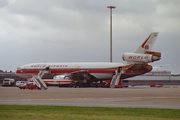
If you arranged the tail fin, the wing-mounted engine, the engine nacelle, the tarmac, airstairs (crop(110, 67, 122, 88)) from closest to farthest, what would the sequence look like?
the tarmac
the wing-mounted engine
the engine nacelle
the tail fin
airstairs (crop(110, 67, 122, 88))

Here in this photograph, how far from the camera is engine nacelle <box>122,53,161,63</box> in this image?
226 ft

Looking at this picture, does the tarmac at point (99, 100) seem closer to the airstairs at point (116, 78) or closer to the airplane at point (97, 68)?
the airstairs at point (116, 78)

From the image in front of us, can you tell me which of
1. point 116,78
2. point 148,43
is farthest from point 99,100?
point 148,43

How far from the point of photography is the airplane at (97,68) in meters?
70.1

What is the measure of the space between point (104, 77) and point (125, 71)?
5013mm

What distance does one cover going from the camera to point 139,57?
70.2 meters

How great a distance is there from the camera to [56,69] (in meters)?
76.9

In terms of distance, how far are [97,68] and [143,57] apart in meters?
10.5

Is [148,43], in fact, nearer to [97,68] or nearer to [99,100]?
[97,68]

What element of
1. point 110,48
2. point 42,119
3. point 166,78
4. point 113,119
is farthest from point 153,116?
point 166,78

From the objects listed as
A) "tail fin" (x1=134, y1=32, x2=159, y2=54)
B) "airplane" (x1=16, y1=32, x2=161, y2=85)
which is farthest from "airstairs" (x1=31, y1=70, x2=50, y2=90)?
"tail fin" (x1=134, y1=32, x2=159, y2=54)

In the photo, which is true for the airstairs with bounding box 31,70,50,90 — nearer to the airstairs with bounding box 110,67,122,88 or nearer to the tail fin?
the airstairs with bounding box 110,67,122,88

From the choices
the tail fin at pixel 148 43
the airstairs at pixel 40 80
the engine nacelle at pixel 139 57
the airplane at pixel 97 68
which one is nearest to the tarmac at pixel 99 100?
the airstairs at pixel 40 80

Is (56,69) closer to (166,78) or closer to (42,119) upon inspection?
(42,119)
